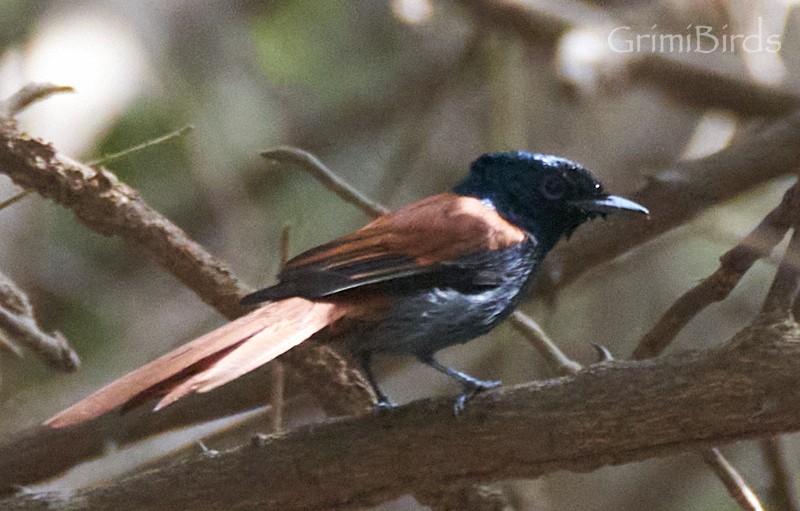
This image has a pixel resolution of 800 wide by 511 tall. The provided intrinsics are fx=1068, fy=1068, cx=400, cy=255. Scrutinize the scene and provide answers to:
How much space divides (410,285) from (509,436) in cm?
46

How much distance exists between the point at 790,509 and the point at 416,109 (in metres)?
2.72

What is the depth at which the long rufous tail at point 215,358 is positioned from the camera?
1.81 meters

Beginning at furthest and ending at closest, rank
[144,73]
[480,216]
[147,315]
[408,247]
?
[147,315]
[144,73]
[480,216]
[408,247]

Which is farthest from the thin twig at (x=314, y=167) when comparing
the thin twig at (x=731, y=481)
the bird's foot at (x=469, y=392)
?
the thin twig at (x=731, y=481)

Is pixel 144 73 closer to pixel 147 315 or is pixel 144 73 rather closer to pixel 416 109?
pixel 147 315

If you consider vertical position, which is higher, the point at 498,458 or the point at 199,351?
the point at 199,351

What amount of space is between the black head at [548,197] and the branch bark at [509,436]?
0.74 m

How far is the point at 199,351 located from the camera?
1.97 meters

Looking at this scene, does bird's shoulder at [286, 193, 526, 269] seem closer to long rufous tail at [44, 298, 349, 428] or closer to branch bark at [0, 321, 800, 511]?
long rufous tail at [44, 298, 349, 428]

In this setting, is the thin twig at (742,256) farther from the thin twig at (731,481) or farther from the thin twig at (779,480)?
the thin twig at (779,480)

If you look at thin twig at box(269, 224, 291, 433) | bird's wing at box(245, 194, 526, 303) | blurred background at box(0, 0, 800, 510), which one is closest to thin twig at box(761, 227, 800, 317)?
bird's wing at box(245, 194, 526, 303)

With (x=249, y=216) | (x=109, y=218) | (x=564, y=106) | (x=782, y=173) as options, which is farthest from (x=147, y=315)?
(x=782, y=173)

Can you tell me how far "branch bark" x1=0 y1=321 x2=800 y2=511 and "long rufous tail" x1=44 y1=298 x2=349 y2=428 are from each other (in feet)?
0.74

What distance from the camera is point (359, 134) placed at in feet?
16.5
